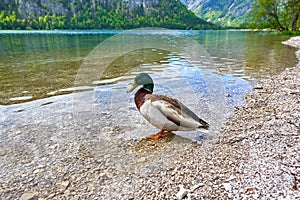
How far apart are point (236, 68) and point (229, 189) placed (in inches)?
498

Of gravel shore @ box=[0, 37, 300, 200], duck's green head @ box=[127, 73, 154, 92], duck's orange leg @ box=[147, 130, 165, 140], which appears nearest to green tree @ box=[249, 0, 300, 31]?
gravel shore @ box=[0, 37, 300, 200]

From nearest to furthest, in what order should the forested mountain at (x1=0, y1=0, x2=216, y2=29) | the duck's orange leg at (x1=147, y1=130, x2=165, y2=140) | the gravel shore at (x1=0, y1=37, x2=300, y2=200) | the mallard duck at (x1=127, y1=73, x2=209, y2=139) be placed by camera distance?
the gravel shore at (x1=0, y1=37, x2=300, y2=200) < the mallard duck at (x1=127, y1=73, x2=209, y2=139) < the duck's orange leg at (x1=147, y1=130, x2=165, y2=140) < the forested mountain at (x1=0, y1=0, x2=216, y2=29)

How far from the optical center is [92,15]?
514 ft

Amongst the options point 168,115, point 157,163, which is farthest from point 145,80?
point 157,163

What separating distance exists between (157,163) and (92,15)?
170130 millimetres

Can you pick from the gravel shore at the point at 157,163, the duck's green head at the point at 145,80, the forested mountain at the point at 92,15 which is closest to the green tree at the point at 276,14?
the gravel shore at the point at 157,163

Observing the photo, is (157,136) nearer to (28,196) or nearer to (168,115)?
(168,115)

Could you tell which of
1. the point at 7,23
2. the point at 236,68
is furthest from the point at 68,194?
the point at 7,23

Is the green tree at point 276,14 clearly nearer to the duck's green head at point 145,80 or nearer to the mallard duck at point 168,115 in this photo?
the duck's green head at point 145,80

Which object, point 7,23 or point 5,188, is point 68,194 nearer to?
point 5,188

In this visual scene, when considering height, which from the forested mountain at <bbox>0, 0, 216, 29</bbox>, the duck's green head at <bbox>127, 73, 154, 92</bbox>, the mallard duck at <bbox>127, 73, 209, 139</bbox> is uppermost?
the forested mountain at <bbox>0, 0, 216, 29</bbox>

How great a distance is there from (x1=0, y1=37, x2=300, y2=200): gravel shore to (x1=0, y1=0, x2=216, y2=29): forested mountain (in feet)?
416

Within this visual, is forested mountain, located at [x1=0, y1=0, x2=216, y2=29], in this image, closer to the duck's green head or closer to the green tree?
the green tree

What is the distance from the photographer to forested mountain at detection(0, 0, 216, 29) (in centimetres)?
12938
